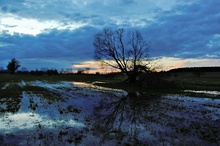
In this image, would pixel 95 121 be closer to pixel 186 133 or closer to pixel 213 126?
pixel 186 133

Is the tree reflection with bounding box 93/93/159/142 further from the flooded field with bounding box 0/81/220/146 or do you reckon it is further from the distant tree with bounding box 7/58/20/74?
the distant tree with bounding box 7/58/20/74

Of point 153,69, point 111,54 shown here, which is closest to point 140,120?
point 153,69

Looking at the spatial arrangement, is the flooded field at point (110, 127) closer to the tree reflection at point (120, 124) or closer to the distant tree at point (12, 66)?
the tree reflection at point (120, 124)

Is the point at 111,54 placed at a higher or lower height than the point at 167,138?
higher

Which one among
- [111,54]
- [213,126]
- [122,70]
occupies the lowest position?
[213,126]

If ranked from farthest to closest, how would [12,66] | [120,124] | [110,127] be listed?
[12,66] → [120,124] → [110,127]

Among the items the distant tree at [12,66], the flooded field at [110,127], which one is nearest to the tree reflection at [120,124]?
the flooded field at [110,127]

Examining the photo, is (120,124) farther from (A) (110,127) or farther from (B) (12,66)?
(B) (12,66)

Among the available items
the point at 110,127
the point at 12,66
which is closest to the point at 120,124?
the point at 110,127

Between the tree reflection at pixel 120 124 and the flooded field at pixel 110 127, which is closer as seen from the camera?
the flooded field at pixel 110 127

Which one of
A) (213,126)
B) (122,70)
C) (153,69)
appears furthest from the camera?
(122,70)

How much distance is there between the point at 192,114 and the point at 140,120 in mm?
3908

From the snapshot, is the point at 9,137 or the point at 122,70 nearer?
the point at 9,137

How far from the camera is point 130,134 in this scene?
9.71 meters
